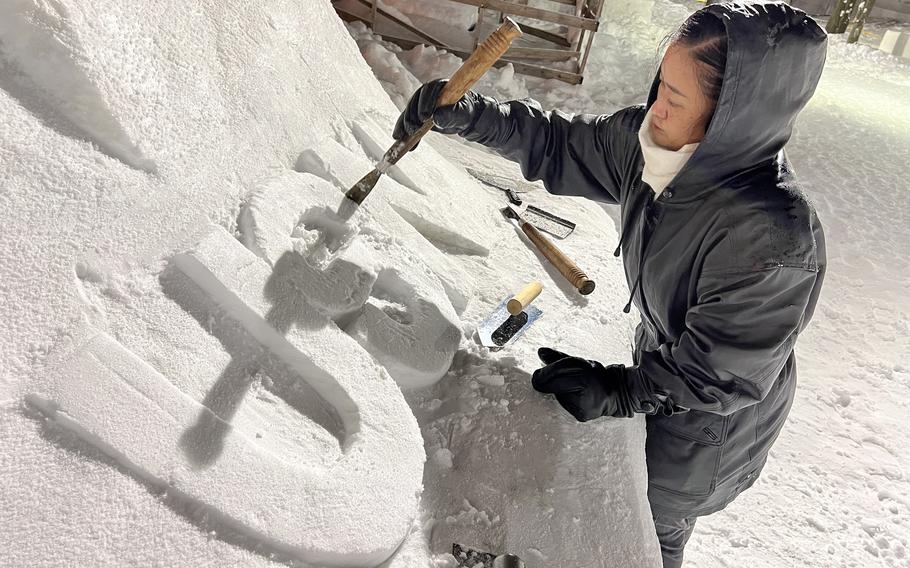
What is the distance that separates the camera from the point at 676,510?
2.07 metres

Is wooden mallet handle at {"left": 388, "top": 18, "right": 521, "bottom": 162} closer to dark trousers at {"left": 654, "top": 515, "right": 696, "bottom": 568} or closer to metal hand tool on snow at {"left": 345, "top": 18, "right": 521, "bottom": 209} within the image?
metal hand tool on snow at {"left": 345, "top": 18, "right": 521, "bottom": 209}

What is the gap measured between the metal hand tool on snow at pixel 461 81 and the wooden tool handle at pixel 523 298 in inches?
25.4

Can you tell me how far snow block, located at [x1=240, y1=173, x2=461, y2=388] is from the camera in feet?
6.00

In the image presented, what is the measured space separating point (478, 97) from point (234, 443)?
125 cm

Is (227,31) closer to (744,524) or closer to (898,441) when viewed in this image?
(744,524)

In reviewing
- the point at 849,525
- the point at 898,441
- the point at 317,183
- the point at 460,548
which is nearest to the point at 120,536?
the point at 460,548

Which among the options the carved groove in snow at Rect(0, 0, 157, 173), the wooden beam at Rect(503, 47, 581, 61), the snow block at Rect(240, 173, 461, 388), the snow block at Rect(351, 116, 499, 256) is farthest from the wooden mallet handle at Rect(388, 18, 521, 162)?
the wooden beam at Rect(503, 47, 581, 61)

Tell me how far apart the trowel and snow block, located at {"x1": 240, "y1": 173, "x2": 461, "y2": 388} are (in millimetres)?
213

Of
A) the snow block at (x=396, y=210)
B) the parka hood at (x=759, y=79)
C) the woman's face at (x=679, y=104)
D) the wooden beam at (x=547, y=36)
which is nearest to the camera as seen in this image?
the parka hood at (x=759, y=79)

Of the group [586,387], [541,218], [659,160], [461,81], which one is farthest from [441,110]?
[541,218]

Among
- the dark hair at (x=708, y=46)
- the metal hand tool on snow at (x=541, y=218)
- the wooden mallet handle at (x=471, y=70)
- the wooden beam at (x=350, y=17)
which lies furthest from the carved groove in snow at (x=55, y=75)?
the wooden beam at (x=350, y=17)

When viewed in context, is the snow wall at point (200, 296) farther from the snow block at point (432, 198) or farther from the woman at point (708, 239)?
the woman at point (708, 239)

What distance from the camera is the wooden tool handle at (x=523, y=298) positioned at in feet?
7.78

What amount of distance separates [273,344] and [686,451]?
3.92ft
